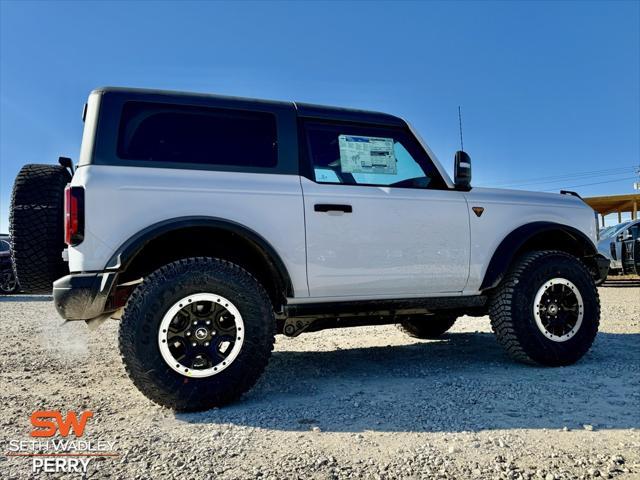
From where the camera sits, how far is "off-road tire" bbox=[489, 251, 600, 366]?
3.55m

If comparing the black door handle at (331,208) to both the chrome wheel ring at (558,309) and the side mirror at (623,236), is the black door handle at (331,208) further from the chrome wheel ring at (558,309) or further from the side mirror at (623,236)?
the side mirror at (623,236)

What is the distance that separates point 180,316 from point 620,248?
497 inches

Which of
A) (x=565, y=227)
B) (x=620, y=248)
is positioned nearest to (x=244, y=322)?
(x=565, y=227)

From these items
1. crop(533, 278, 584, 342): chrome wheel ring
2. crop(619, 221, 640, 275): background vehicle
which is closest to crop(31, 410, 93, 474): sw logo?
crop(533, 278, 584, 342): chrome wheel ring

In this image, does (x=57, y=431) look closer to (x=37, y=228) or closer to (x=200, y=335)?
(x=200, y=335)

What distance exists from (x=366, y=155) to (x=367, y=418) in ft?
6.40

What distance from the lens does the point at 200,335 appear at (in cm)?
271

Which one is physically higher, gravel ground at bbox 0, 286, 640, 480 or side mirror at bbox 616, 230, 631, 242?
side mirror at bbox 616, 230, 631, 242

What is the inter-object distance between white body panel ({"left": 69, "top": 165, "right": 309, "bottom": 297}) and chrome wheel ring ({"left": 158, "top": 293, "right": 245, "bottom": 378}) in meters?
0.51

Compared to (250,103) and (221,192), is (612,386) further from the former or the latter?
(250,103)

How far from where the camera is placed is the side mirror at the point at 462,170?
11.8 ft

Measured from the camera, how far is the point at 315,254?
310 centimetres

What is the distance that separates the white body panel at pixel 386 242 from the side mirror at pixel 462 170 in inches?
3.5

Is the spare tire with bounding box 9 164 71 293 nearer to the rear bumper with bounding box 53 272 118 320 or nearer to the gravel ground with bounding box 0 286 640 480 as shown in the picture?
the rear bumper with bounding box 53 272 118 320
